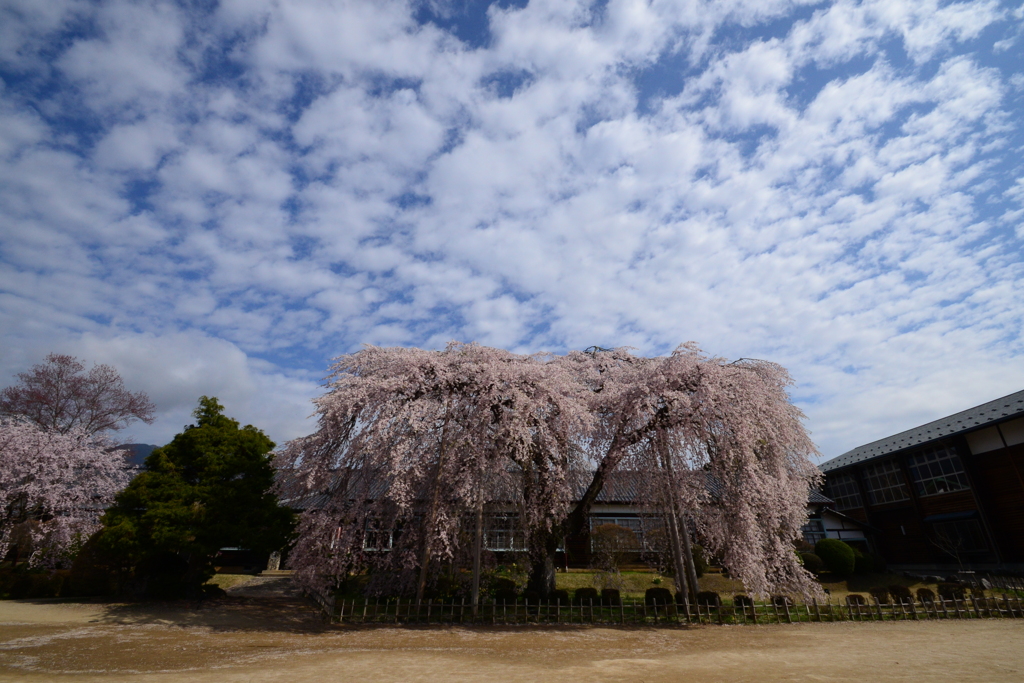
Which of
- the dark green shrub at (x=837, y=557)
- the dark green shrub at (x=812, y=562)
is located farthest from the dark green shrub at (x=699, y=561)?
the dark green shrub at (x=837, y=557)

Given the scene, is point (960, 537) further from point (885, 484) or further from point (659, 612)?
point (659, 612)

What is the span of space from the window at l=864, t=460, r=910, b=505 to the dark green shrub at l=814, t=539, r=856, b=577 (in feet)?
26.9

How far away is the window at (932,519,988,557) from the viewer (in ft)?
78.2

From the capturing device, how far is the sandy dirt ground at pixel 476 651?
26.6 ft

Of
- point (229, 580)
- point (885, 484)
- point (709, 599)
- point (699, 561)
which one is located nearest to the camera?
point (709, 599)

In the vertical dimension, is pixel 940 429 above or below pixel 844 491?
above

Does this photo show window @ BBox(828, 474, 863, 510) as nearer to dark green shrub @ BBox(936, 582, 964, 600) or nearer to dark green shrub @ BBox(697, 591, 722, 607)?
dark green shrub @ BBox(936, 582, 964, 600)

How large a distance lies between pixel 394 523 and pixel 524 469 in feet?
14.4

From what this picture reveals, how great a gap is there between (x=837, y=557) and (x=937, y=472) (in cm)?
888

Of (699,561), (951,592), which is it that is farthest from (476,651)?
(951,592)

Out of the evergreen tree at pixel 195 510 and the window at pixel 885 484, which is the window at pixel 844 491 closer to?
the window at pixel 885 484

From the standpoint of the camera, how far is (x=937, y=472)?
2638 centimetres

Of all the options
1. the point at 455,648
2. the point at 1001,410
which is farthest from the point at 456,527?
the point at 1001,410

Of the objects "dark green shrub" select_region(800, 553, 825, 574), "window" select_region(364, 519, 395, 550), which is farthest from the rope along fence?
"dark green shrub" select_region(800, 553, 825, 574)
